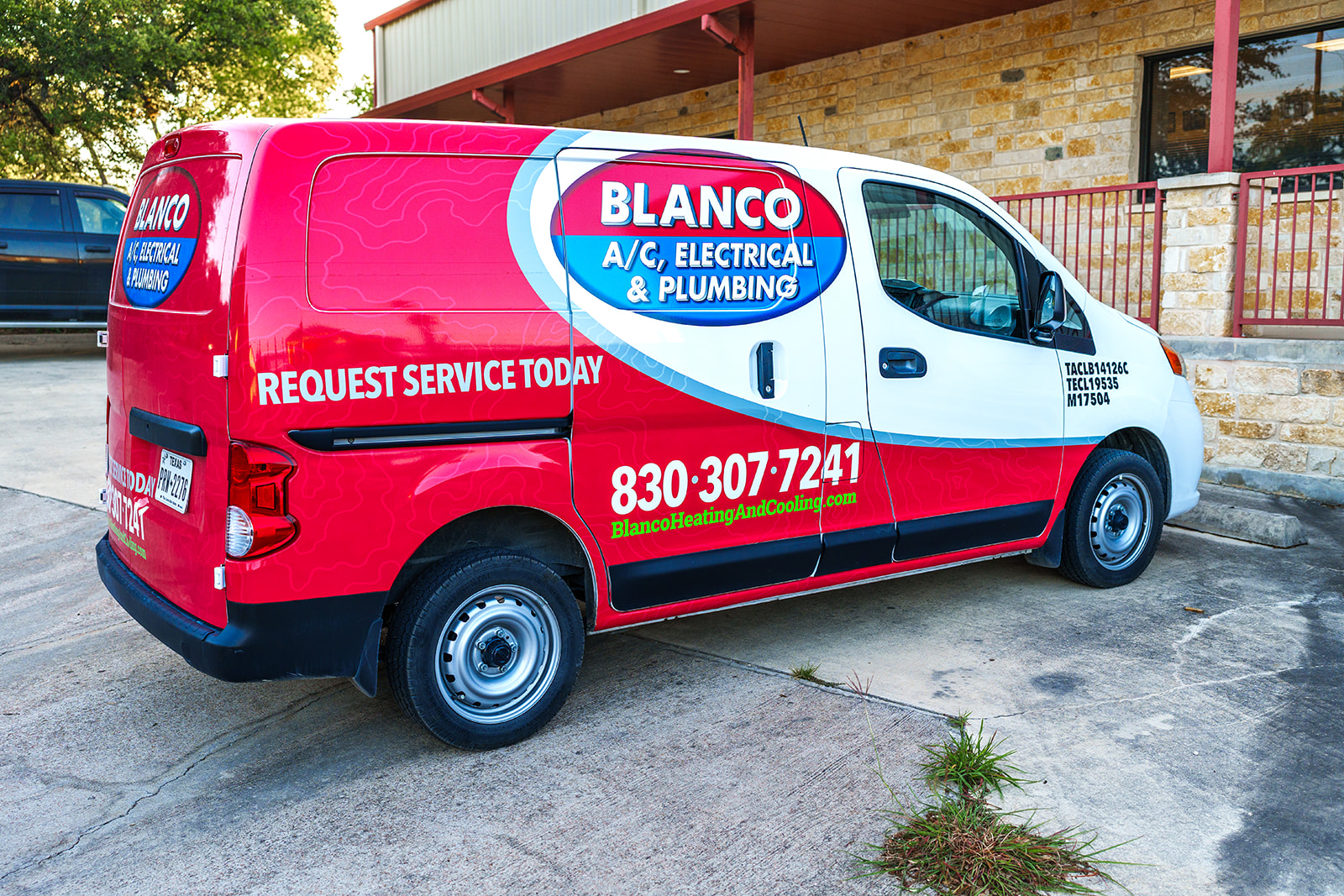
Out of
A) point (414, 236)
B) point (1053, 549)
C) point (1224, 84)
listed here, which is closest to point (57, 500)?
point (414, 236)

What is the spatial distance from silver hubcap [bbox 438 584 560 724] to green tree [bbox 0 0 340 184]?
63.4 feet

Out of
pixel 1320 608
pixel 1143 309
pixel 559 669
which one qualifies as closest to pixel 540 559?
pixel 559 669

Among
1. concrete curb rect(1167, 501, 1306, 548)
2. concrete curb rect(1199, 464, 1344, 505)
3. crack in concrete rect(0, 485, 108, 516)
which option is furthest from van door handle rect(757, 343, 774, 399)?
crack in concrete rect(0, 485, 108, 516)

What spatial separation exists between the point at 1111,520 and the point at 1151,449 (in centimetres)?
47

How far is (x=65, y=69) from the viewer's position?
19.7 m

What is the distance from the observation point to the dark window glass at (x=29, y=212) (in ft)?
43.2

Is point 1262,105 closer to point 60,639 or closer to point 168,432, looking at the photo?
point 168,432

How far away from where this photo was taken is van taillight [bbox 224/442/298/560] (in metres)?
3.32

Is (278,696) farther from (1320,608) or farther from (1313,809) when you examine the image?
(1320,608)

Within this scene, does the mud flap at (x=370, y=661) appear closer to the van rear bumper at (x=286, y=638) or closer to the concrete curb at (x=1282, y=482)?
the van rear bumper at (x=286, y=638)

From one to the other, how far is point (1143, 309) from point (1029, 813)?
272 inches

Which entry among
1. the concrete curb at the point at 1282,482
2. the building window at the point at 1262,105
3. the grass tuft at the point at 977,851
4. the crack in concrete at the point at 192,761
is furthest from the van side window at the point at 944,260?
the building window at the point at 1262,105

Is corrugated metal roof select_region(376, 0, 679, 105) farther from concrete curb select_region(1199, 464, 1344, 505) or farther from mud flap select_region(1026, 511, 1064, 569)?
mud flap select_region(1026, 511, 1064, 569)

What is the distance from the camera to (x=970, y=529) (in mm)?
4938
